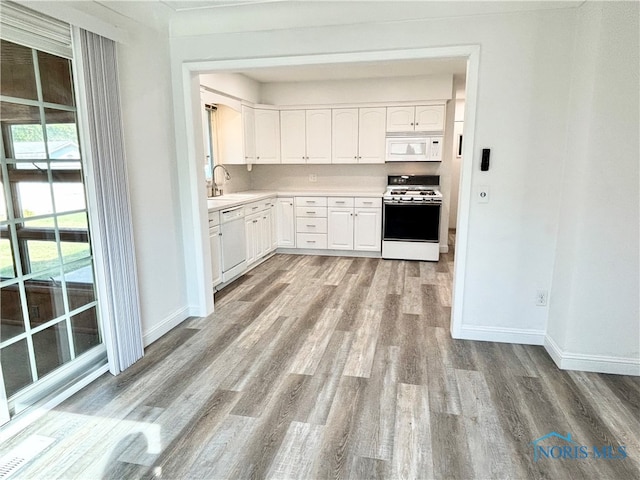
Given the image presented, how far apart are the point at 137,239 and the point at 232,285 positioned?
1707 mm

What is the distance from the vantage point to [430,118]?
208 inches

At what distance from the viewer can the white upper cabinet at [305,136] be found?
5637 millimetres

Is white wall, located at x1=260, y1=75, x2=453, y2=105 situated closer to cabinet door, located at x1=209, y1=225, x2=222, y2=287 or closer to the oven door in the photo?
the oven door

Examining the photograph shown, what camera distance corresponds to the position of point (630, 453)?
183 centimetres

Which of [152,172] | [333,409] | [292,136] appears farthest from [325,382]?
[292,136]

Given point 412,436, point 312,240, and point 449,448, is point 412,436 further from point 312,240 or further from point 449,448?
point 312,240

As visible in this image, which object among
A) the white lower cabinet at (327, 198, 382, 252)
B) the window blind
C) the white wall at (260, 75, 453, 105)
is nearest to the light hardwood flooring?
the window blind

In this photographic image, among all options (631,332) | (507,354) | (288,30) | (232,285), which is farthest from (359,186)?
(631,332)

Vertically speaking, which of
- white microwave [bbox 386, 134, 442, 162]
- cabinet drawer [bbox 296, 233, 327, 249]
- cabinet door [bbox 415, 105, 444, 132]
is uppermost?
cabinet door [bbox 415, 105, 444, 132]

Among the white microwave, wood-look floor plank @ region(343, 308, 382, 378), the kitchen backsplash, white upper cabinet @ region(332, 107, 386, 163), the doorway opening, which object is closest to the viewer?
wood-look floor plank @ region(343, 308, 382, 378)

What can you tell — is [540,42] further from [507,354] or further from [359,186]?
[359,186]

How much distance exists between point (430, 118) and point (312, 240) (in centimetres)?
234

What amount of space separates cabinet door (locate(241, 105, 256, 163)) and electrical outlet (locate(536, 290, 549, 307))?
401cm

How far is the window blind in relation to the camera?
185 centimetres
